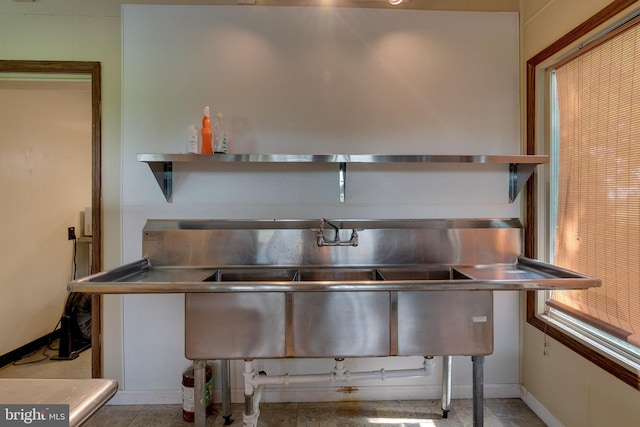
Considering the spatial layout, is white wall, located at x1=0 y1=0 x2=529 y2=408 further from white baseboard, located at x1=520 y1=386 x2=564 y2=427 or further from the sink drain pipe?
white baseboard, located at x1=520 y1=386 x2=564 y2=427

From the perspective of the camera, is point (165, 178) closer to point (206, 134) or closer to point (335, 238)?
point (206, 134)

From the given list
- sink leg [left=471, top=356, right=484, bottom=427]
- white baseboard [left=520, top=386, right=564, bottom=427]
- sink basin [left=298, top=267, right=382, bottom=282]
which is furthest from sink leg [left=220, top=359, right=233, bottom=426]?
white baseboard [left=520, top=386, right=564, bottom=427]

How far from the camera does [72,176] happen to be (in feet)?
8.70

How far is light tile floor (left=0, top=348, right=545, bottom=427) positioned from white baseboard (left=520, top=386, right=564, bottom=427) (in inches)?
1.0

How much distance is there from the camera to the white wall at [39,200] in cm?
231

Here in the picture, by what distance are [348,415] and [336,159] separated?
4.95ft

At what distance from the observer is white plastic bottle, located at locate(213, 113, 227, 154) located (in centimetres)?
168

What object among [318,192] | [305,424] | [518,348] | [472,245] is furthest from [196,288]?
[518,348]

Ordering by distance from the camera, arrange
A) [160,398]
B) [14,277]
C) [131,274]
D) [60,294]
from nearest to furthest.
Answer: [131,274] → [160,398] → [14,277] → [60,294]

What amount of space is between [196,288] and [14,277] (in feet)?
7.39

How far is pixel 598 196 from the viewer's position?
140 cm

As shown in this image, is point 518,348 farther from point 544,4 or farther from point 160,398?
point 160,398

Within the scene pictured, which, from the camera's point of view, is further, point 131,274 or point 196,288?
point 131,274

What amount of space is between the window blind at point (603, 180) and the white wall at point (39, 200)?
3224 millimetres
